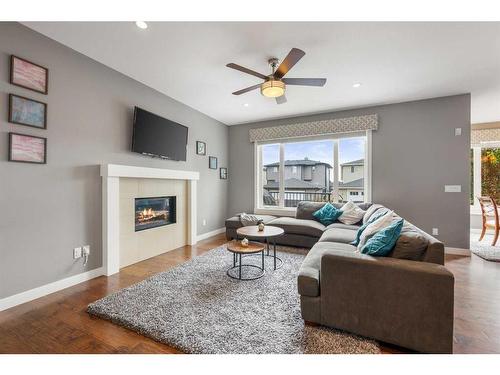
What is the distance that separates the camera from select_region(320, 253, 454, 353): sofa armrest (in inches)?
57.7

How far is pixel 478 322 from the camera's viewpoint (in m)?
1.88

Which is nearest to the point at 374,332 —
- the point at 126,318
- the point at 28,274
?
the point at 126,318

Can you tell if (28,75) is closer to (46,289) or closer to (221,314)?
(46,289)

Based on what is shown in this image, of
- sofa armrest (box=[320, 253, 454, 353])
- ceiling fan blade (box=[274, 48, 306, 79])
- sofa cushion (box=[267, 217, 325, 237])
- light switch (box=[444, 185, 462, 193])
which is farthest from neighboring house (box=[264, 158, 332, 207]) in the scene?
sofa armrest (box=[320, 253, 454, 353])

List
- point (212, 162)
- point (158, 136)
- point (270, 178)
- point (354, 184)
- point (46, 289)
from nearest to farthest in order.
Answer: point (46, 289), point (158, 136), point (354, 184), point (212, 162), point (270, 178)

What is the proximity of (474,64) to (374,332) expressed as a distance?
3.39 meters

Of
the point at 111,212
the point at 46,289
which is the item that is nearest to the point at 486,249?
the point at 111,212

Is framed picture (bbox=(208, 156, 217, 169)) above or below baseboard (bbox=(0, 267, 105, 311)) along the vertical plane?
above

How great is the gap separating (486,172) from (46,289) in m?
8.65

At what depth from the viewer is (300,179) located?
527 centimetres

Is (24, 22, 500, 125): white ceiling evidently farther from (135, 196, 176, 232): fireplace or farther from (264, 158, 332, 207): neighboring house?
(135, 196, 176, 232): fireplace

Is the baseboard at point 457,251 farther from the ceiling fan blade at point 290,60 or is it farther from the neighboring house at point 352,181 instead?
the ceiling fan blade at point 290,60

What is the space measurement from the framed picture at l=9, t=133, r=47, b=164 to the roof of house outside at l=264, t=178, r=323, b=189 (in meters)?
4.14
